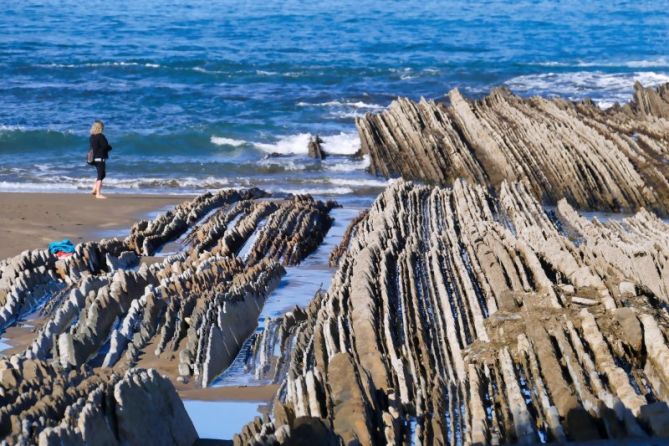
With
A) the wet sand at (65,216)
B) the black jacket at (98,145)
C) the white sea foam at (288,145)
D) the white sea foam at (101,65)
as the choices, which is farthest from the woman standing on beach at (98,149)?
the white sea foam at (101,65)

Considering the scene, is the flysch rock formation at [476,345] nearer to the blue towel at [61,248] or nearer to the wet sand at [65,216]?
the blue towel at [61,248]

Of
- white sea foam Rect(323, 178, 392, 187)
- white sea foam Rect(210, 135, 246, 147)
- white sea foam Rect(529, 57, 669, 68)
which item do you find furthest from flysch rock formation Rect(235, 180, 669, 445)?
white sea foam Rect(529, 57, 669, 68)

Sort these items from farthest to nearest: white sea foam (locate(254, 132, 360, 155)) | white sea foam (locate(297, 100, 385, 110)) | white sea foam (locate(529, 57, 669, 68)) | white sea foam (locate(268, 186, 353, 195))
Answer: white sea foam (locate(529, 57, 669, 68)), white sea foam (locate(297, 100, 385, 110)), white sea foam (locate(254, 132, 360, 155)), white sea foam (locate(268, 186, 353, 195))

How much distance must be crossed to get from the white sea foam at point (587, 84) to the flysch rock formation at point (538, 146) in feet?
26.8

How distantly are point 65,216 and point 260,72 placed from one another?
63.0 ft

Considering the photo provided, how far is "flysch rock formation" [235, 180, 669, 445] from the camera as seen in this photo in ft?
18.1

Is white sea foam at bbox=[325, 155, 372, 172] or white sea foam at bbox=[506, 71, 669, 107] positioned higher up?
white sea foam at bbox=[506, 71, 669, 107]

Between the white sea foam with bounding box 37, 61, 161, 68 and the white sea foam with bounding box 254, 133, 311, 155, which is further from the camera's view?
the white sea foam with bounding box 37, 61, 161, 68

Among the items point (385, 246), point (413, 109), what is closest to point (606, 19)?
point (413, 109)

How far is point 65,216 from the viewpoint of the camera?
46.6 ft

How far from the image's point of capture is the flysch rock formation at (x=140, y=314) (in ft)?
17.7

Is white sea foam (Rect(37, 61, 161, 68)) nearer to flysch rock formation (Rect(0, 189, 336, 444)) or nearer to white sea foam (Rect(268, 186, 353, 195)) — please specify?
white sea foam (Rect(268, 186, 353, 195))

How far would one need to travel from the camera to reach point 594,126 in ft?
57.4

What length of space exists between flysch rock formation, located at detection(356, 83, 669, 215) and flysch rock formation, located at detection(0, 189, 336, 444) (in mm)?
4294
